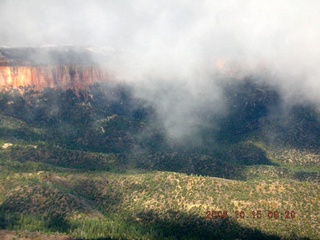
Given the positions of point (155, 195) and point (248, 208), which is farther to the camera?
point (155, 195)

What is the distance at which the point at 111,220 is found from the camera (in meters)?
167

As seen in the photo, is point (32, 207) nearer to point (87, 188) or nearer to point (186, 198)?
point (87, 188)

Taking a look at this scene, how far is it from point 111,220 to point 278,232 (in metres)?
66.8

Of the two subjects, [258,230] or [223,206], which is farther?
[223,206]

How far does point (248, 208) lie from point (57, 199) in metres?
79.6

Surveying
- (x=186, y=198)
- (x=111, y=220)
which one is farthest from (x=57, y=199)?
(x=186, y=198)

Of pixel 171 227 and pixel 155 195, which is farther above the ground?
pixel 155 195

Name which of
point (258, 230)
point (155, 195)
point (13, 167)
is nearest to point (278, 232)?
point (258, 230)

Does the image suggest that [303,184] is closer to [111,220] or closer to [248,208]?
[248,208]

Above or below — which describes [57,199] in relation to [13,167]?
below

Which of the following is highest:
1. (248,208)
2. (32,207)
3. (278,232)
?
(32,207)

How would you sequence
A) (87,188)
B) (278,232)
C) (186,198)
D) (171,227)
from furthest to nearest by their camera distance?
(87,188) → (186,198) → (171,227) → (278,232)

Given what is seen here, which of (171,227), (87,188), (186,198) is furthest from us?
(87,188)

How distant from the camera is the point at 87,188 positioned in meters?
189
